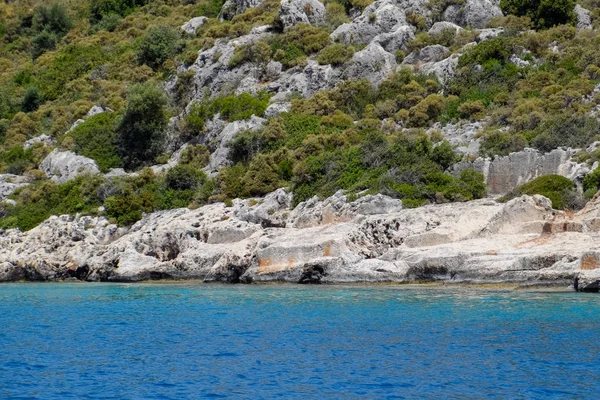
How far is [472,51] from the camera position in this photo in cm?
4869

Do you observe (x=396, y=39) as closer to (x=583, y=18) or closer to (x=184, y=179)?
(x=583, y=18)

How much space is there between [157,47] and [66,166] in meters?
15.5

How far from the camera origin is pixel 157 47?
201ft

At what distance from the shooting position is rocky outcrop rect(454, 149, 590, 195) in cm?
3294

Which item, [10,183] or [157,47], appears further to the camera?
[157,47]

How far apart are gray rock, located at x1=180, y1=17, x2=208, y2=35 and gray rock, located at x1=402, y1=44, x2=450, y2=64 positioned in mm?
21386

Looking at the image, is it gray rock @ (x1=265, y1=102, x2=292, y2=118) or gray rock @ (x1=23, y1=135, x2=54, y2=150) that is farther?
gray rock @ (x1=23, y1=135, x2=54, y2=150)

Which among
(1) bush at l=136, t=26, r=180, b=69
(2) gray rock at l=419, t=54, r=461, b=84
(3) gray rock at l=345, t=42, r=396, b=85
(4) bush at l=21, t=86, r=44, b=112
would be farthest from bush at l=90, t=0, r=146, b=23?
(2) gray rock at l=419, t=54, r=461, b=84

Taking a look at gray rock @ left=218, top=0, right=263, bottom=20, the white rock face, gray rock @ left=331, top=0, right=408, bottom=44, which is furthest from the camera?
gray rock @ left=218, top=0, right=263, bottom=20

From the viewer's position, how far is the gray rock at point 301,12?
58000 millimetres

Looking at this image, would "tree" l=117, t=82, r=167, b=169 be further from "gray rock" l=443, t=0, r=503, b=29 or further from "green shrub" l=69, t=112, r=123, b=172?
"gray rock" l=443, t=0, r=503, b=29

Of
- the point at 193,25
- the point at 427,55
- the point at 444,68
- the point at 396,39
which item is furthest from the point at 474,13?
the point at 193,25

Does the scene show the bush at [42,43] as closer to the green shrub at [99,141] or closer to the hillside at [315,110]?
the hillside at [315,110]

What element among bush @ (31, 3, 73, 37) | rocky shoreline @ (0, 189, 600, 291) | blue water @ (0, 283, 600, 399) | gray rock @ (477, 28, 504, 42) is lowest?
blue water @ (0, 283, 600, 399)
